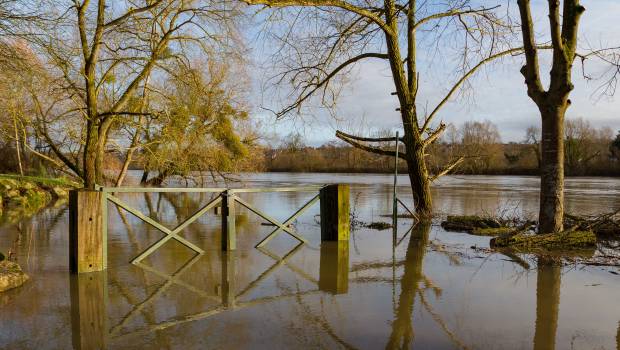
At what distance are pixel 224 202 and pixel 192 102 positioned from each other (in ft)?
51.2

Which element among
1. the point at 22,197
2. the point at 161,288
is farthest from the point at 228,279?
the point at 22,197

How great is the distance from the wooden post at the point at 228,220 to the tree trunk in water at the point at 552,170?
6.15 meters

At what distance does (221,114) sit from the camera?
98.9ft

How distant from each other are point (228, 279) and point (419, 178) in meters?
7.86

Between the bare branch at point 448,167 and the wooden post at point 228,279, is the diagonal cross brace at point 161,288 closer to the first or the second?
the wooden post at point 228,279

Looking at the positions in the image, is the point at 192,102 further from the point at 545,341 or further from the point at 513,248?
the point at 545,341

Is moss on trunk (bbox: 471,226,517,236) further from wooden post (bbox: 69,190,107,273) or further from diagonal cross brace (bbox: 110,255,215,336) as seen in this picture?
wooden post (bbox: 69,190,107,273)

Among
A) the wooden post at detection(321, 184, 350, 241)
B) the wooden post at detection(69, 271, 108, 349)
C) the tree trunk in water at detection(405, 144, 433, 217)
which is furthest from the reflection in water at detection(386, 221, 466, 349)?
the tree trunk in water at detection(405, 144, 433, 217)

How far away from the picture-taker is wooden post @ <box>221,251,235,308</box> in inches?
229

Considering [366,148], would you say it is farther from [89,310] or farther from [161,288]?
[89,310]

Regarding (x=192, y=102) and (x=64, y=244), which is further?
(x=192, y=102)

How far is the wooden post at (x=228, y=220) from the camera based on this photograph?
8.60 metres

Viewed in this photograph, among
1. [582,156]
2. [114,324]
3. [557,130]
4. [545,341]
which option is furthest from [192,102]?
[582,156]

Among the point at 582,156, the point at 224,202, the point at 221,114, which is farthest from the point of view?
the point at 582,156
